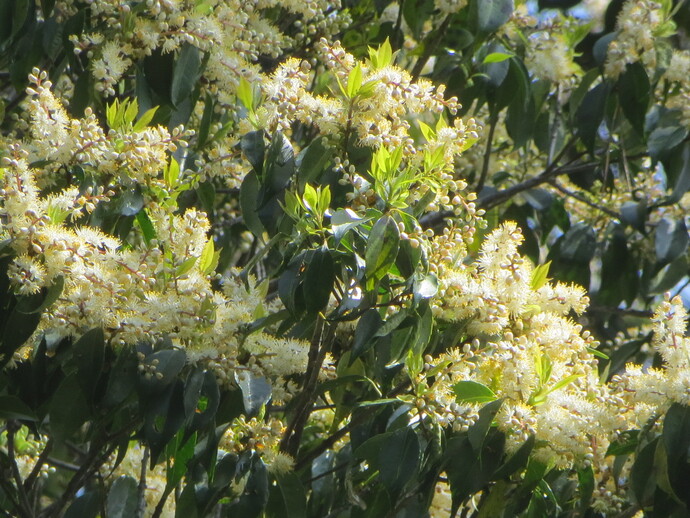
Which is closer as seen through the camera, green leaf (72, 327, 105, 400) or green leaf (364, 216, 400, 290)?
green leaf (364, 216, 400, 290)

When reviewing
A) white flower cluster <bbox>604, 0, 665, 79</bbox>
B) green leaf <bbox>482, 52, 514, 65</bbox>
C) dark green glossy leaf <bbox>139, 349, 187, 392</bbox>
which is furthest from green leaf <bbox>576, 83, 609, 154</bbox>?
dark green glossy leaf <bbox>139, 349, 187, 392</bbox>

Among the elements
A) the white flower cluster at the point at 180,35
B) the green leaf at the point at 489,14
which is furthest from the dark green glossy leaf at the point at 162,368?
the green leaf at the point at 489,14

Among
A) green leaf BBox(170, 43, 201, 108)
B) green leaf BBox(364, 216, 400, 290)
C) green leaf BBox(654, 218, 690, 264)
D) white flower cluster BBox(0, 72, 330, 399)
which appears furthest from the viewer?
green leaf BBox(654, 218, 690, 264)

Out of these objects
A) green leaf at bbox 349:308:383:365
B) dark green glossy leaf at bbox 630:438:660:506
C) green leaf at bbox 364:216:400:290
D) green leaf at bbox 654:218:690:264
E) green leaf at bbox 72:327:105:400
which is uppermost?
green leaf at bbox 654:218:690:264

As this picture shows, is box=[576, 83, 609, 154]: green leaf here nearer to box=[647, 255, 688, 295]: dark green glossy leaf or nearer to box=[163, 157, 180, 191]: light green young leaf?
box=[647, 255, 688, 295]: dark green glossy leaf

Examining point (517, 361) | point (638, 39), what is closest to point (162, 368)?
point (517, 361)

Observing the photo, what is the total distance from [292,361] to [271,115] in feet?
1.34

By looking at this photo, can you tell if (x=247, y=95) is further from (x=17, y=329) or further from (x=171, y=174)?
(x=17, y=329)

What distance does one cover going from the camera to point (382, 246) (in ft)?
4.88

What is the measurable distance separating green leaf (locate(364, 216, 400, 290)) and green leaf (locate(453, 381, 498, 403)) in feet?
0.80

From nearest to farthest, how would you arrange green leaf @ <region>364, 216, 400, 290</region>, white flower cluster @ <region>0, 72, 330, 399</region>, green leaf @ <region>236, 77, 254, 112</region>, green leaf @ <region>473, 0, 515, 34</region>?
green leaf @ <region>364, 216, 400, 290</region> → white flower cluster @ <region>0, 72, 330, 399</region> → green leaf @ <region>236, 77, 254, 112</region> → green leaf @ <region>473, 0, 515, 34</region>

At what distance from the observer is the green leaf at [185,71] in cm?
202

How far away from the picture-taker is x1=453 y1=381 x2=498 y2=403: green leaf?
5.34 feet

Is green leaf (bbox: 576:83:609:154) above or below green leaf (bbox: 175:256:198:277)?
above
